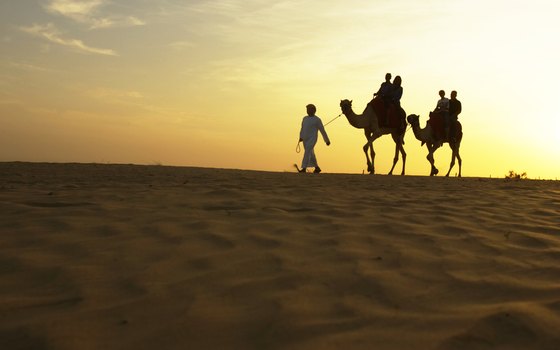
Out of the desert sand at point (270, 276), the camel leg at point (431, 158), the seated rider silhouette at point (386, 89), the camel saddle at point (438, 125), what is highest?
the seated rider silhouette at point (386, 89)

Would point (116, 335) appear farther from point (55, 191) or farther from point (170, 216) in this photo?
point (55, 191)

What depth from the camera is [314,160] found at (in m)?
17.7

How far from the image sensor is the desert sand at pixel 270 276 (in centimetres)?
264

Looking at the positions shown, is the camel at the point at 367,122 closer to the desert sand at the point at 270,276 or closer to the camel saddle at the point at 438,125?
Result: the camel saddle at the point at 438,125

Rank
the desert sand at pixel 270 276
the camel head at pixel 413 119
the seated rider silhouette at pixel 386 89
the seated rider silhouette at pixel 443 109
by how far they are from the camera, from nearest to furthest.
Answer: the desert sand at pixel 270 276
the seated rider silhouette at pixel 386 89
the seated rider silhouette at pixel 443 109
the camel head at pixel 413 119

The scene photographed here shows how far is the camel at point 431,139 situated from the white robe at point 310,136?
12.1ft

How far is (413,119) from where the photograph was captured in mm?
19688

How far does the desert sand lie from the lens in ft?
8.68

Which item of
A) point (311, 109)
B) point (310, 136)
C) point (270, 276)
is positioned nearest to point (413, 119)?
point (311, 109)

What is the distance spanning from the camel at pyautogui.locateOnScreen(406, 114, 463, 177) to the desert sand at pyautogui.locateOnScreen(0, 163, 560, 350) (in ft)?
44.5

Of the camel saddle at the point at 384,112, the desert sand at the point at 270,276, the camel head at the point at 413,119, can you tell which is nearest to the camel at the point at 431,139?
the camel head at the point at 413,119

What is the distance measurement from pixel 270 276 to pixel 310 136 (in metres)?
14.2

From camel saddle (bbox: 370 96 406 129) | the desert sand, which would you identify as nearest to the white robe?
camel saddle (bbox: 370 96 406 129)

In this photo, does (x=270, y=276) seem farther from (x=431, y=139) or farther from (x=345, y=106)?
(x=431, y=139)
